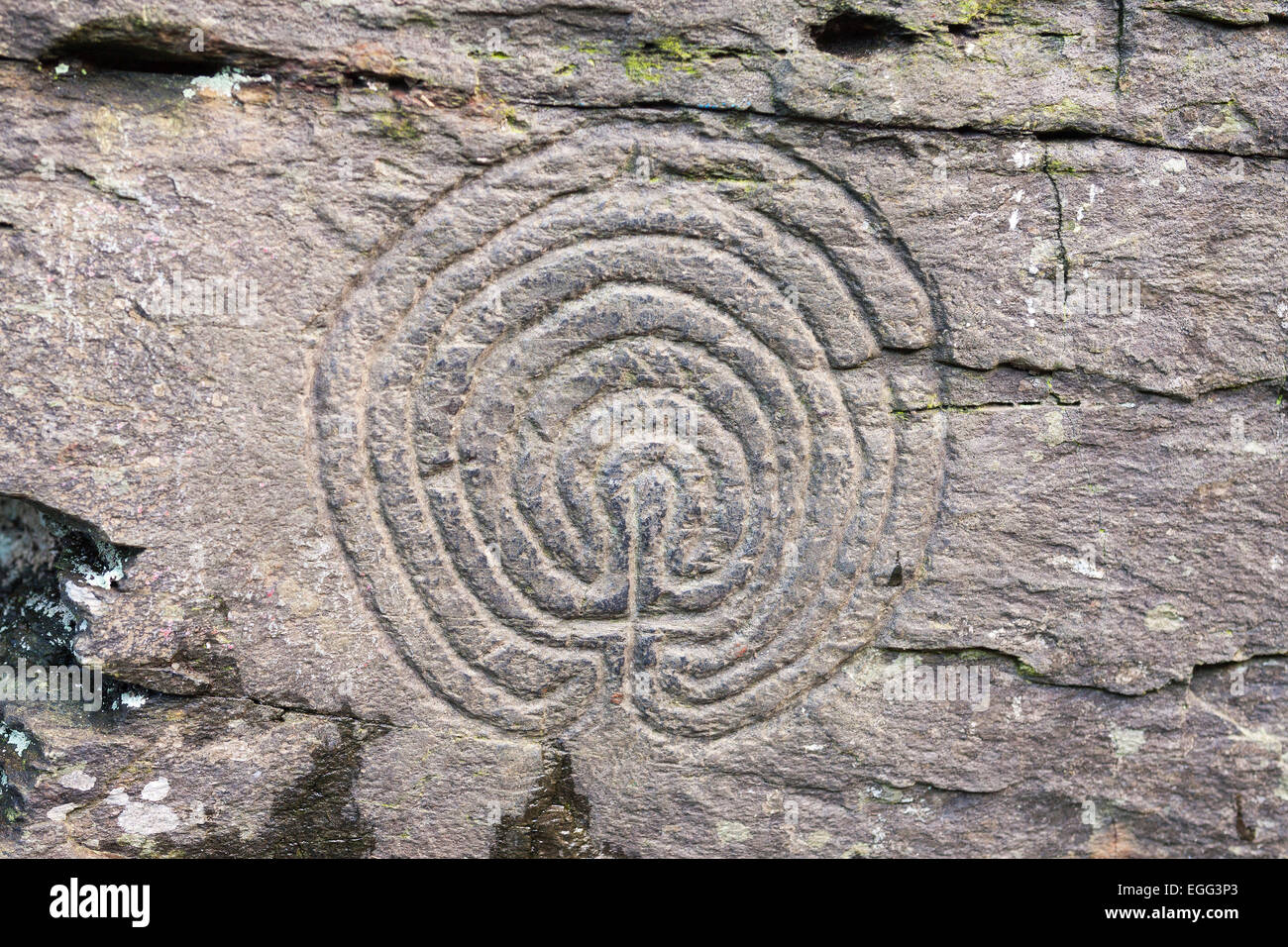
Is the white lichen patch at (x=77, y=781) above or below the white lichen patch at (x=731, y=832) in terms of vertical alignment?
above

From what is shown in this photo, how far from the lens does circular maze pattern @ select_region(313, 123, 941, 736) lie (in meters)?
2.16

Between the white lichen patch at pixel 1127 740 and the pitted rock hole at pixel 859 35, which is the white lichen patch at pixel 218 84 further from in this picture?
the white lichen patch at pixel 1127 740

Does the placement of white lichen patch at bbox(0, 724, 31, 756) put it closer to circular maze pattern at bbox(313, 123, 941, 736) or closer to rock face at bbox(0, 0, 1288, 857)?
rock face at bbox(0, 0, 1288, 857)

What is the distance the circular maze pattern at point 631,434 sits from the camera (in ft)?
7.08

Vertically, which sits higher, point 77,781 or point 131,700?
point 131,700

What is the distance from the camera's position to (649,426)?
7.37 feet

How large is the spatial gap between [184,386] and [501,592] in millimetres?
800

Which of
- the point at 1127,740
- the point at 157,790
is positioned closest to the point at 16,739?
the point at 157,790

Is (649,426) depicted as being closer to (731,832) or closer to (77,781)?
(731,832)

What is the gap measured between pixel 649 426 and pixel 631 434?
4 cm

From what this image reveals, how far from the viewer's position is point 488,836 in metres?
2.33

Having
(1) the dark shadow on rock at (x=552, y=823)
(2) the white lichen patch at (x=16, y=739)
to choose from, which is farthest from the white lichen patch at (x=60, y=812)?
(1) the dark shadow on rock at (x=552, y=823)
